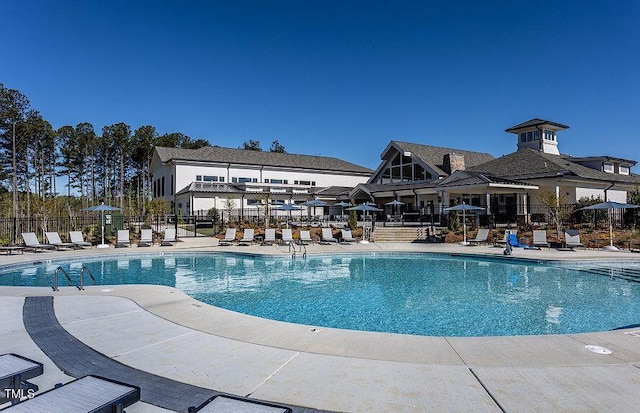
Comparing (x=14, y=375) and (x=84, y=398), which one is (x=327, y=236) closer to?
(x=14, y=375)

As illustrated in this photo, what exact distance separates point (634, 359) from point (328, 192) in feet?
125

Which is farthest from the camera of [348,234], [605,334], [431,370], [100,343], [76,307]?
[348,234]

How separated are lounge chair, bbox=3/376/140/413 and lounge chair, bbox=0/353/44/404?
25.6 inches

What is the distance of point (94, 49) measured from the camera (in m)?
22.3

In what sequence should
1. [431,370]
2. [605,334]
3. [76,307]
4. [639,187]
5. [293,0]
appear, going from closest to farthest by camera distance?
1. [431,370]
2. [605,334]
3. [76,307]
4. [293,0]
5. [639,187]

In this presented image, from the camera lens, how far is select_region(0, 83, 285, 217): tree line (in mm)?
37125

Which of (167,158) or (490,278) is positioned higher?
(167,158)

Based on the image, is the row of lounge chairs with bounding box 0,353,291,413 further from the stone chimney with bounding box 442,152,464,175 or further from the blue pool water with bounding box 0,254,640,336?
the stone chimney with bounding box 442,152,464,175

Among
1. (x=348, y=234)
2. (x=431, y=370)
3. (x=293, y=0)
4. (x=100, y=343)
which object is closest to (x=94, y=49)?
(x=293, y=0)

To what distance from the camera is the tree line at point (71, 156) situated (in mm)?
37125

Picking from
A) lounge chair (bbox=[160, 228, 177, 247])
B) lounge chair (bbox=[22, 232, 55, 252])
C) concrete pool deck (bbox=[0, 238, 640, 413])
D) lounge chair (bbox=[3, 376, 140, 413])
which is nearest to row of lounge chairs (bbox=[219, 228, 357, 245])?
lounge chair (bbox=[160, 228, 177, 247])

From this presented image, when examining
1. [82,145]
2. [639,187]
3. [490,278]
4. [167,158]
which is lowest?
[490,278]

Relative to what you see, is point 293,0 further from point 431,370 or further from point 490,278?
point 431,370

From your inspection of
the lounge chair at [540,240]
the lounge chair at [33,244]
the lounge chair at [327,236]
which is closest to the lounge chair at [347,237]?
the lounge chair at [327,236]
